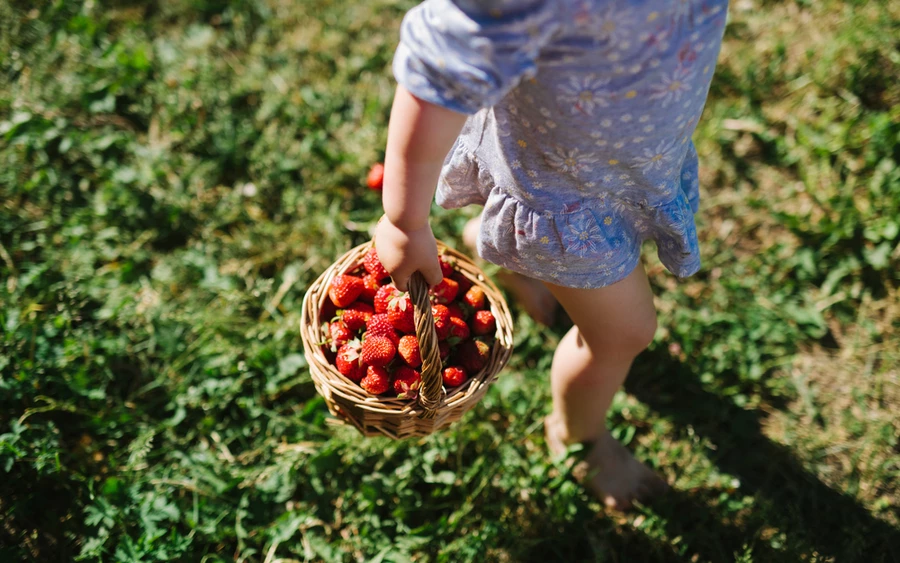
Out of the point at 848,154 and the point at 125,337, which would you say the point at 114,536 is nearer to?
the point at 125,337

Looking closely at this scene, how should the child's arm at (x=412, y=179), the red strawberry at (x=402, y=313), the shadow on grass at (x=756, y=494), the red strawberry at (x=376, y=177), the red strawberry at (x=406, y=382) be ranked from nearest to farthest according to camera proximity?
the child's arm at (x=412, y=179) → the red strawberry at (x=406, y=382) → the red strawberry at (x=402, y=313) → the shadow on grass at (x=756, y=494) → the red strawberry at (x=376, y=177)

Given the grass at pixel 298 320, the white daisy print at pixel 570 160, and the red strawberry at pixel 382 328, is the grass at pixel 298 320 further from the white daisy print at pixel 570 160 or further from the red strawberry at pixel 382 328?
the white daisy print at pixel 570 160

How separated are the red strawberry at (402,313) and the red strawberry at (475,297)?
7.8 inches

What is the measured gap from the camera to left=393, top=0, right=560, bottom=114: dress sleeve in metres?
0.94

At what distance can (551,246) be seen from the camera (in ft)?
4.41

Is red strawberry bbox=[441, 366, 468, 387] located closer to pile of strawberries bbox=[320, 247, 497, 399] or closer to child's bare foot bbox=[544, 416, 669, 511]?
pile of strawberries bbox=[320, 247, 497, 399]

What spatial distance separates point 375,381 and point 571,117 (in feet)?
2.49

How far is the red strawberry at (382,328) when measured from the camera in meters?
1.61

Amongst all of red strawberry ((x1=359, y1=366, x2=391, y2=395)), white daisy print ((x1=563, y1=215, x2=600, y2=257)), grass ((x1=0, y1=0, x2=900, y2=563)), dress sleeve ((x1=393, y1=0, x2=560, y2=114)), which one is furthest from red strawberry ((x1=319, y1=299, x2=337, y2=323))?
dress sleeve ((x1=393, y1=0, x2=560, y2=114))

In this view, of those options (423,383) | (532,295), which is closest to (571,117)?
(423,383)

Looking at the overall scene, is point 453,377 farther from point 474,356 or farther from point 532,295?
point 532,295

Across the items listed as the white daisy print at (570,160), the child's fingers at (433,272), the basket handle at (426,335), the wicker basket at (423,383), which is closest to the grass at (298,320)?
the wicker basket at (423,383)

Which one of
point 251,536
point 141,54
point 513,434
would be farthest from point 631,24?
point 141,54

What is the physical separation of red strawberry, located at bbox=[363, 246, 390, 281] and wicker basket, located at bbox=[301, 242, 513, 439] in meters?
0.06
